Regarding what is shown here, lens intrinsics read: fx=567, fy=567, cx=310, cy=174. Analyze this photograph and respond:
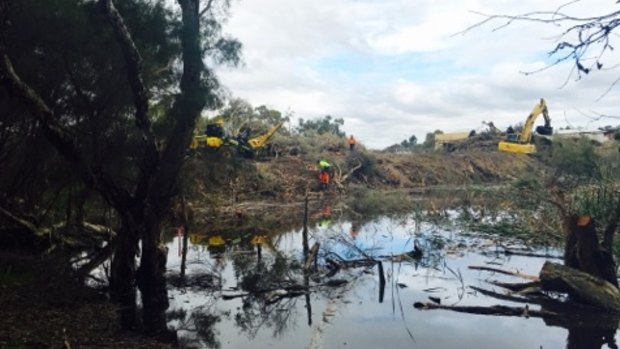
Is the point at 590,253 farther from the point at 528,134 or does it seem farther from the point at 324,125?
the point at 324,125

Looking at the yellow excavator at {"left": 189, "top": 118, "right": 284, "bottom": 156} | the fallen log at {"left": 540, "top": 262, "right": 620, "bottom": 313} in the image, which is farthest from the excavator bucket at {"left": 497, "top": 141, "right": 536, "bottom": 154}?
the fallen log at {"left": 540, "top": 262, "right": 620, "bottom": 313}

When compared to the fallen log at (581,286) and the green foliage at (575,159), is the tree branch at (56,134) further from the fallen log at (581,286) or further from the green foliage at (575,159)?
the green foliage at (575,159)

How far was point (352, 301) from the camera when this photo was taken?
1098 cm

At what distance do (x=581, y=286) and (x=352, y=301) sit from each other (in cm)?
410

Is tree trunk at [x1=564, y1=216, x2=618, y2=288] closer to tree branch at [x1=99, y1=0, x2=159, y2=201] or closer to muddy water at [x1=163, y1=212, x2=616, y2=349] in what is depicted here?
muddy water at [x1=163, y1=212, x2=616, y2=349]

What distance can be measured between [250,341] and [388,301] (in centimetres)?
326

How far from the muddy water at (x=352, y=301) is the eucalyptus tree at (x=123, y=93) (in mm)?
1069

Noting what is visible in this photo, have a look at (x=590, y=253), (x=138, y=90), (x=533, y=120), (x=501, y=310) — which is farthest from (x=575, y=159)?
(x=138, y=90)

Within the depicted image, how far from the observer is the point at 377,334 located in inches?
360

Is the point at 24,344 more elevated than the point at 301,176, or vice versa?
the point at 301,176

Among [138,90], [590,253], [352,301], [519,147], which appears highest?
[519,147]

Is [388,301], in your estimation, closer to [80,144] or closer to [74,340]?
[74,340]

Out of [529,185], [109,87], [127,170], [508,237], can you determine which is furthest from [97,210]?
[529,185]

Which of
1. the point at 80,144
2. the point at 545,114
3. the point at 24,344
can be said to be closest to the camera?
the point at 24,344
